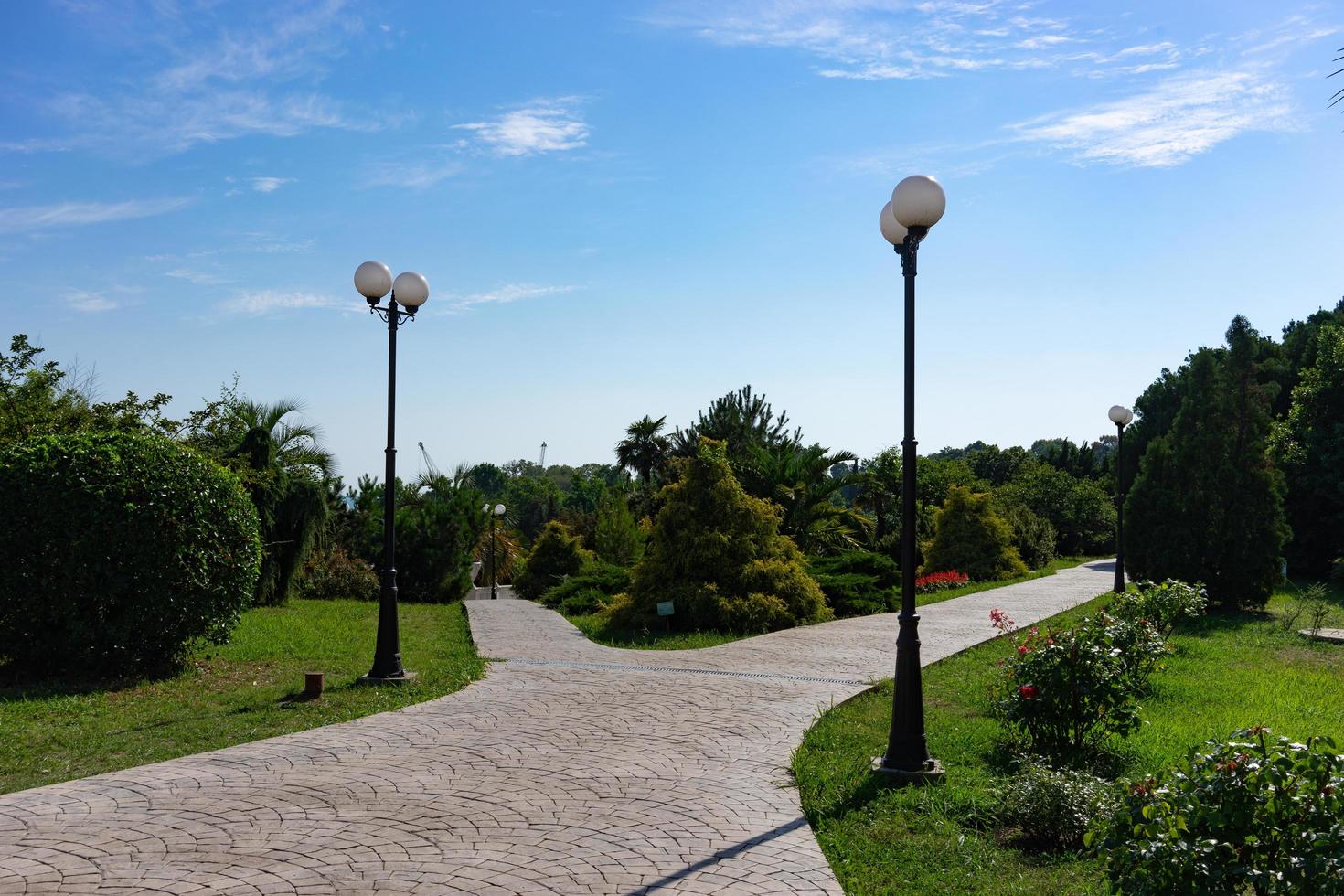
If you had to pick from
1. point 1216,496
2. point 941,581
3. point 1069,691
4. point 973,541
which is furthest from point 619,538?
point 1069,691

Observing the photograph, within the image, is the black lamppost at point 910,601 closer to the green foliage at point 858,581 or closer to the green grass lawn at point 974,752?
the green grass lawn at point 974,752

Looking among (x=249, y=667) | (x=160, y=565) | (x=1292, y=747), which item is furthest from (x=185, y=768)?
(x=1292, y=747)

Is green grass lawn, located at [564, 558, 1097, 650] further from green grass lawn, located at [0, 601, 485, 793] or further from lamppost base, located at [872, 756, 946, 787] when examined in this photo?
lamppost base, located at [872, 756, 946, 787]

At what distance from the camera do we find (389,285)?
1037 centimetres

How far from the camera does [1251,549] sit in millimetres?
17562

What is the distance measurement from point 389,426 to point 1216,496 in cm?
1525

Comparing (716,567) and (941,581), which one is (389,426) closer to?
Answer: (716,567)

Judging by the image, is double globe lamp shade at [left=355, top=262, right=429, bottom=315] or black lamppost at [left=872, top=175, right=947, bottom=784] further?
double globe lamp shade at [left=355, top=262, right=429, bottom=315]

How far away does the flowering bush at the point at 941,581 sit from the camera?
24.7 m

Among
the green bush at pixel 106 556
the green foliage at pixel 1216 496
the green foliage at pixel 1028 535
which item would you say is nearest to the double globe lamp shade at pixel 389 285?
the green bush at pixel 106 556

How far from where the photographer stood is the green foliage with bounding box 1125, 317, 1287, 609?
1762 centimetres

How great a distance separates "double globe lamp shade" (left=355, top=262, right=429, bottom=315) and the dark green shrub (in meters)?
10.3

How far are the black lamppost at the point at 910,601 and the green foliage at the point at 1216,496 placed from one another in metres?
13.4

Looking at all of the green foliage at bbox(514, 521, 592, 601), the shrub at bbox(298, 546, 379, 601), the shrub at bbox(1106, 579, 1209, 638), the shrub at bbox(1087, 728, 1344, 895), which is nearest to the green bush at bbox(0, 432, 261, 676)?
the shrub at bbox(1087, 728, 1344, 895)
